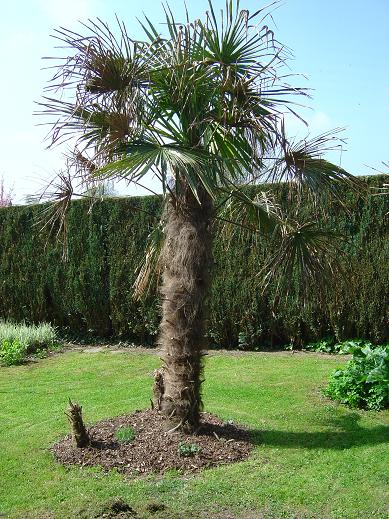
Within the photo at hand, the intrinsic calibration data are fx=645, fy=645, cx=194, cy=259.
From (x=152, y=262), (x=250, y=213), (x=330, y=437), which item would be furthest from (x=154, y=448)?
(x=250, y=213)

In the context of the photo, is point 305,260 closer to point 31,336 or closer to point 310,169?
point 310,169

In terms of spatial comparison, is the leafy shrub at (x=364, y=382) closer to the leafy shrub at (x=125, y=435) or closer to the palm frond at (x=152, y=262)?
the palm frond at (x=152, y=262)

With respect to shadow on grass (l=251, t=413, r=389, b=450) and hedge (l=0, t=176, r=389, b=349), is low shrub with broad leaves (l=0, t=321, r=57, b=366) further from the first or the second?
shadow on grass (l=251, t=413, r=389, b=450)

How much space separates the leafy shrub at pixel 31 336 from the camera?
11773mm

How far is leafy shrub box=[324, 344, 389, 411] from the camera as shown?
284 inches

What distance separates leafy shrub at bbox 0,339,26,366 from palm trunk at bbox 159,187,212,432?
5663 mm

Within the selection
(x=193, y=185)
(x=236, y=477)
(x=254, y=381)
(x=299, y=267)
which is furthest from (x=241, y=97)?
(x=254, y=381)

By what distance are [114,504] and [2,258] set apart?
9.85m

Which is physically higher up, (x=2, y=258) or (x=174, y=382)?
(x=2, y=258)

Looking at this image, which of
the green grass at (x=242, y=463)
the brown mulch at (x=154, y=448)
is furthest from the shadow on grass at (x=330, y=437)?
the brown mulch at (x=154, y=448)

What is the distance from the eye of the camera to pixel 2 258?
13719mm

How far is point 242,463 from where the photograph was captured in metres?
5.70

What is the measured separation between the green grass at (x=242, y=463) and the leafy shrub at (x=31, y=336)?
175 centimetres

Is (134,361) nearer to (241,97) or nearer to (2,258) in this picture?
(2,258)
